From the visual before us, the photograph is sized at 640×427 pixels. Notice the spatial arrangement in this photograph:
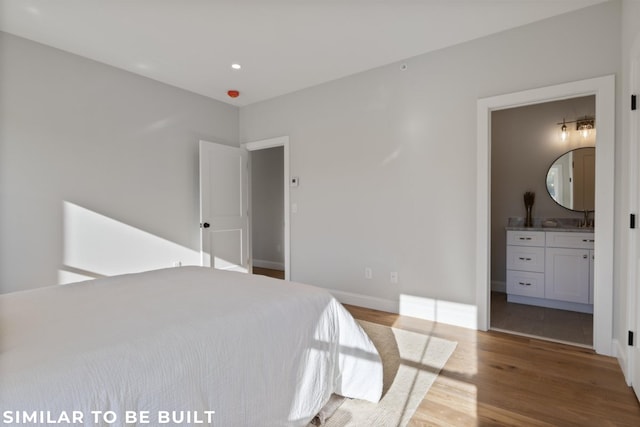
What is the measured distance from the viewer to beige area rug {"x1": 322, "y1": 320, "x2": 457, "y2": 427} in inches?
66.0

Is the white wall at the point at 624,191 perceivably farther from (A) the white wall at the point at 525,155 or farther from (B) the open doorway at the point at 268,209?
(B) the open doorway at the point at 268,209

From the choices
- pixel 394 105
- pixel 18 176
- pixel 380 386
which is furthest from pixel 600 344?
pixel 18 176

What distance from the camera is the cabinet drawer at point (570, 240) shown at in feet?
11.2

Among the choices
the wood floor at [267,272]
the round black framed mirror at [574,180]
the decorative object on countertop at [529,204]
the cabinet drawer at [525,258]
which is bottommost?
the wood floor at [267,272]

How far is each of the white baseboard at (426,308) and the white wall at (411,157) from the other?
0.5 inches

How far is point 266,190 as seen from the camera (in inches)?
250

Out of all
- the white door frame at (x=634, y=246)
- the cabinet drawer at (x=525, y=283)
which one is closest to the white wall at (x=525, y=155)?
the cabinet drawer at (x=525, y=283)

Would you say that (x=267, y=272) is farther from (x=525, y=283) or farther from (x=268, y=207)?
(x=525, y=283)

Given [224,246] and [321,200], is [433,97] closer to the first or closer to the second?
[321,200]

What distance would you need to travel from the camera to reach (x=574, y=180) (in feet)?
12.9

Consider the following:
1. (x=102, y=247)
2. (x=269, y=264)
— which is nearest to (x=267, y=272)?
(x=269, y=264)

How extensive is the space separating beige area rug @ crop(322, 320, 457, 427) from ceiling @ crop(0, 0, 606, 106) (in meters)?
2.64

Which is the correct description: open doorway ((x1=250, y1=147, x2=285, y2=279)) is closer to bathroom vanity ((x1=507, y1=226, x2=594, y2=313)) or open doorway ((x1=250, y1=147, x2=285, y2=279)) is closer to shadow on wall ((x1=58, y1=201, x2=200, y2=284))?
shadow on wall ((x1=58, y1=201, x2=200, y2=284))

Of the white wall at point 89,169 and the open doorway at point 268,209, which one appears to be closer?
the white wall at point 89,169
